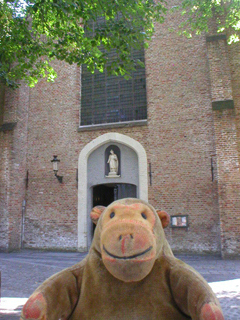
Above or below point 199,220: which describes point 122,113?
above

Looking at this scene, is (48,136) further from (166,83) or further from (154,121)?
(166,83)

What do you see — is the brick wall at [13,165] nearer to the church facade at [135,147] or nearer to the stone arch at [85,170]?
the church facade at [135,147]

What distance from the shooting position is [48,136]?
Result: 13.3m

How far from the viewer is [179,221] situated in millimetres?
10930

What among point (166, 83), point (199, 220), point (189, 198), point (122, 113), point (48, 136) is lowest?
point (199, 220)

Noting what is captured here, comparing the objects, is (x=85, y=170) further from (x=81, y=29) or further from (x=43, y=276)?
(x=81, y=29)

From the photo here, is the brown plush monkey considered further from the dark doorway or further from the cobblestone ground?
the dark doorway

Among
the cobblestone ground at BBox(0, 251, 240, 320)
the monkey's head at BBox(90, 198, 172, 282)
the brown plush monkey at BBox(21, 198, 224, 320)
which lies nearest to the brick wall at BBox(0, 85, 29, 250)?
the cobblestone ground at BBox(0, 251, 240, 320)

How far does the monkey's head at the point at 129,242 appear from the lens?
1.64 metres

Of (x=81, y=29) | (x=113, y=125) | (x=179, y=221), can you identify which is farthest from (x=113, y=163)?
(x=81, y=29)

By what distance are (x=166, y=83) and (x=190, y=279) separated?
37.0 ft

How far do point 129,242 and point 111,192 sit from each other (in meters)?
12.9

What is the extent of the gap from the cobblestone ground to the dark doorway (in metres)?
2.83

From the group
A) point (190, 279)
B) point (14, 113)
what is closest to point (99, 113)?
point (14, 113)
